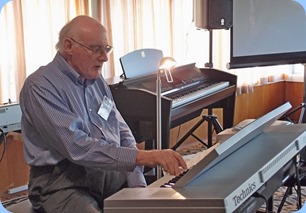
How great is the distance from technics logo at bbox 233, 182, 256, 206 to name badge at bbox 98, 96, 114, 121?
831 millimetres

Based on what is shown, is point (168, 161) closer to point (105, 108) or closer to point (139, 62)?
point (105, 108)

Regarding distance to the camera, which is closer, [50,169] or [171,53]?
[50,169]

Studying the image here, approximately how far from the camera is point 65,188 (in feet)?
6.56

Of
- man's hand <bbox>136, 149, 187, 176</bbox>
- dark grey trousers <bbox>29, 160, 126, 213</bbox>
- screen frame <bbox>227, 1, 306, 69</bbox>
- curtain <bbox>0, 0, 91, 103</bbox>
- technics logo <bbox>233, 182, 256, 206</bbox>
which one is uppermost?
curtain <bbox>0, 0, 91, 103</bbox>

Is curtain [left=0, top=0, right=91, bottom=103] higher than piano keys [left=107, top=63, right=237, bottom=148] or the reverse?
higher

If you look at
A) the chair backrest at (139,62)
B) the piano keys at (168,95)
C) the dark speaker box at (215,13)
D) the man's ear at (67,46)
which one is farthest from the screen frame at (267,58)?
the man's ear at (67,46)

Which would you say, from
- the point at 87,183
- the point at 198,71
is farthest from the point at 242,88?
the point at 87,183

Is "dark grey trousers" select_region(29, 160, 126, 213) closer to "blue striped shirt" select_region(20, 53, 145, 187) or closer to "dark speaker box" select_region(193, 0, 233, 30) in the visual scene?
"blue striped shirt" select_region(20, 53, 145, 187)

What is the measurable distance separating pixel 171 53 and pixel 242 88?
48.2 inches

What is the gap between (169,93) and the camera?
3.60 meters

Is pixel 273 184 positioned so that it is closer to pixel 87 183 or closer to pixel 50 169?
pixel 87 183

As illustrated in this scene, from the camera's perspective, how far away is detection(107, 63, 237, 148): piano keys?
3.26m

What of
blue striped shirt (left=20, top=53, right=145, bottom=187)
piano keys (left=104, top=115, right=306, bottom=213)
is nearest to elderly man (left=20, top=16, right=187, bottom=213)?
blue striped shirt (left=20, top=53, right=145, bottom=187)

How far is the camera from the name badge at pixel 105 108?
2216 millimetres
